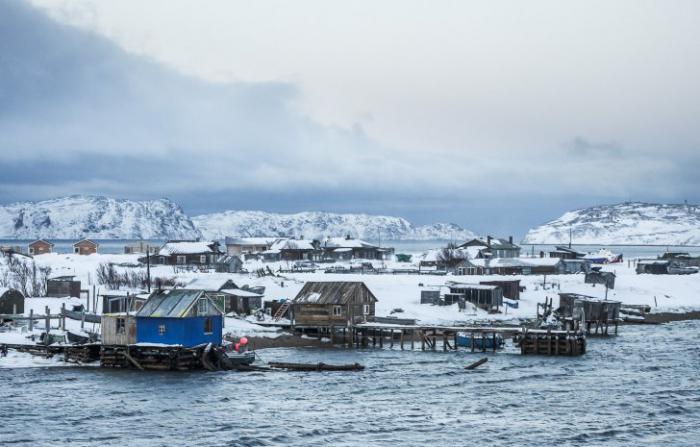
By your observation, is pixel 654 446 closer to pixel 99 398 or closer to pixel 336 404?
pixel 336 404

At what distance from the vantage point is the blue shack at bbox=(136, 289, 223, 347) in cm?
5738

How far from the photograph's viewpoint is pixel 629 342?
75.2 meters

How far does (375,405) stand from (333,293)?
33735mm

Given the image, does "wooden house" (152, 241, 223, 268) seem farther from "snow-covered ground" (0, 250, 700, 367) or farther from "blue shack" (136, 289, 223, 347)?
"blue shack" (136, 289, 223, 347)

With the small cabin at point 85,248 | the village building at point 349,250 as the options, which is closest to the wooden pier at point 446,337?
the village building at point 349,250

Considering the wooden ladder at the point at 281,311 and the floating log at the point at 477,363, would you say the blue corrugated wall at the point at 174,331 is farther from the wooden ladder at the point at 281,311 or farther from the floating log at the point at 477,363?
the wooden ladder at the point at 281,311

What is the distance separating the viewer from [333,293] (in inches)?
3091

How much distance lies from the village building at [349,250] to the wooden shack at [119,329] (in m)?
98.2

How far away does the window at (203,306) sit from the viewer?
58156 millimetres

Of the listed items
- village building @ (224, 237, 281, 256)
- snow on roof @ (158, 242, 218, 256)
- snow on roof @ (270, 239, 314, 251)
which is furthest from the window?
village building @ (224, 237, 281, 256)

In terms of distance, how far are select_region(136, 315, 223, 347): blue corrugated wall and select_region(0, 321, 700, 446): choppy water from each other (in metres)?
2.72

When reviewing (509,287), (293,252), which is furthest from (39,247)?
(509,287)

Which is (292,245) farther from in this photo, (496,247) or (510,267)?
(510,267)

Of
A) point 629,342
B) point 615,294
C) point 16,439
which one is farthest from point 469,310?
point 16,439
